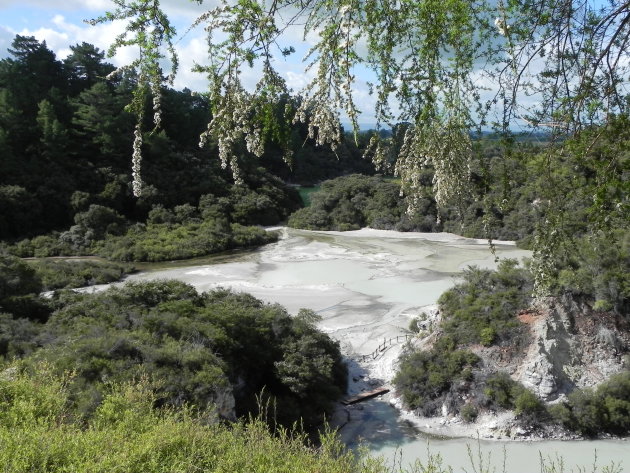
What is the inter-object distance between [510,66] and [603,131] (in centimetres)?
78

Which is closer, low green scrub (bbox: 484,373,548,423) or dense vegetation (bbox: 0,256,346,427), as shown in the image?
dense vegetation (bbox: 0,256,346,427)

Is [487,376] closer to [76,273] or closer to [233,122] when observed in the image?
[233,122]

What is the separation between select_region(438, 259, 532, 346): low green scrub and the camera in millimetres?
13438

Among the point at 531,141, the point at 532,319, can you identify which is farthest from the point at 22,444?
the point at 532,319

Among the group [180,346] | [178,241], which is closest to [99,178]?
[178,241]

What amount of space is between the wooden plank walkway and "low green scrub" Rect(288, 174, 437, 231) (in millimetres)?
21610

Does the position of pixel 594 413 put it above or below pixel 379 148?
below

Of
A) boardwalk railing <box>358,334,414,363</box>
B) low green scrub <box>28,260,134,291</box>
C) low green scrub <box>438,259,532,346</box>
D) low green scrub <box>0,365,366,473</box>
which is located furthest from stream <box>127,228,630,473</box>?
low green scrub <box>0,365,366,473</box>

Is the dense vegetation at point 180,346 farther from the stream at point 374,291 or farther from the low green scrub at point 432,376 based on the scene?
the low green scrub at point 432,376

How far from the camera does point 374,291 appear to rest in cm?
2075

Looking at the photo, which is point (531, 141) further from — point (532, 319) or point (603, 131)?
point (532, 319)

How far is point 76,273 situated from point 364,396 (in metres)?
14.9

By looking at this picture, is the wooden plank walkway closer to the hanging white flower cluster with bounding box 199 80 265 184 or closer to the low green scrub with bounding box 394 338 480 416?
the low green scrub with bounding box 394 338 480 416

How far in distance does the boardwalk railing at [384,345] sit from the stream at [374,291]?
12 cm
